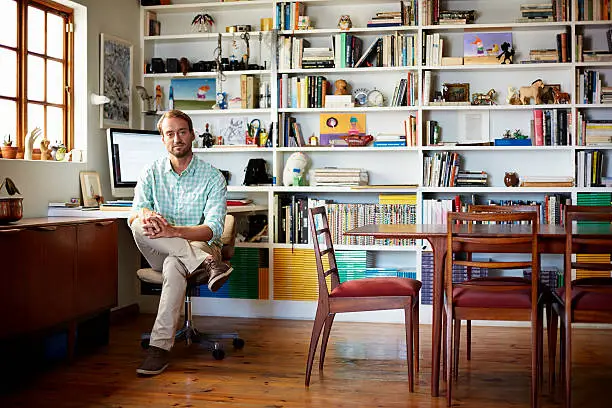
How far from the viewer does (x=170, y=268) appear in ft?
13.3

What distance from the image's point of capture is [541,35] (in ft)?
18.3

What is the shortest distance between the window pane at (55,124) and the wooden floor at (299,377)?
1375 mm

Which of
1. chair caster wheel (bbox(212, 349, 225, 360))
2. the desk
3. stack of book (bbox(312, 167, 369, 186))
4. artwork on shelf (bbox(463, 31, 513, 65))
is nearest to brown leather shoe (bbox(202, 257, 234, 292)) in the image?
chair caster wheel (bbox(212, 349, 225, 360))

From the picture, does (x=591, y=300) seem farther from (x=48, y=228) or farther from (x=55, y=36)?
(x=55, y=36)

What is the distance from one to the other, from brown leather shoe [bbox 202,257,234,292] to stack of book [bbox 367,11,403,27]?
2.38 meters

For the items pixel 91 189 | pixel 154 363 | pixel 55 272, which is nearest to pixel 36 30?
pixel 91 189

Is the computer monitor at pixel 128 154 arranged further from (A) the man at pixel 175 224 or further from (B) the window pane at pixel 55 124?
(A) the man at pixel 175 224

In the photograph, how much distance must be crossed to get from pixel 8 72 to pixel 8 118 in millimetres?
280

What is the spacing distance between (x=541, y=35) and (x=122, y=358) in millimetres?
3688

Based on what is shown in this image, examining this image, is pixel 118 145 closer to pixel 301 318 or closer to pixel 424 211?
pixel 301 318

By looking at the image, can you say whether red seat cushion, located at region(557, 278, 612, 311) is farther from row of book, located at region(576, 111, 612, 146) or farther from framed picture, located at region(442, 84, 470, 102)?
framed picture, located at region(442, 84, 470, 102)

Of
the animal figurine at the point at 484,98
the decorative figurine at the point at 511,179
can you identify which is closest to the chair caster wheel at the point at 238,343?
the decorative figurine at the point at 511,179

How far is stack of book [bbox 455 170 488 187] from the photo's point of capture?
551 cm

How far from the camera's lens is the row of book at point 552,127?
17.7 ft
